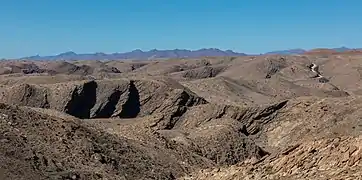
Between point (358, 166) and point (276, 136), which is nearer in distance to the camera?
point (358, 166)

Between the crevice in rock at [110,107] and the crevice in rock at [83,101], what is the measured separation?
918 millimetres

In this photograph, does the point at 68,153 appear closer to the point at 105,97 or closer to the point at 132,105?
the point at 132,105

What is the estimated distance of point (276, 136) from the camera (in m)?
36.7

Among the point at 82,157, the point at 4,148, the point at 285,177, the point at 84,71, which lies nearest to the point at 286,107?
the point at 82,157

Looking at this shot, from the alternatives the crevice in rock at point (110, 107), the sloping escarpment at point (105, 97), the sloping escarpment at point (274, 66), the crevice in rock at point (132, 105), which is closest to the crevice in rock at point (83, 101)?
the sloping escarpment at point (105, 97)

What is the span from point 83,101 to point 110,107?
A: 2114 millimetres

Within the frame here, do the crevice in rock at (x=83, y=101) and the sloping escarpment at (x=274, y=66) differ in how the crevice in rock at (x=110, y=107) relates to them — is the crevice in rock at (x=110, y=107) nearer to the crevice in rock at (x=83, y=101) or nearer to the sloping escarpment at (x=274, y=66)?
the crevice in rock at (x=83, y=101)

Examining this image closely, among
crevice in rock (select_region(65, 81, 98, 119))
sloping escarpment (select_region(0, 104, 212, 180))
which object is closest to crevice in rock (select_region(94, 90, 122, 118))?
crevice in rock (select_region(65, 81, 98, 119))

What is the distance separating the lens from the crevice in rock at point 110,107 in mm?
47281

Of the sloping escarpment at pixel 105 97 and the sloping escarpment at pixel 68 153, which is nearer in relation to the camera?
the sloping escarpment at pixel 68 153

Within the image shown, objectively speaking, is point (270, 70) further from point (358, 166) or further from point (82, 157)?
point (358, 166)

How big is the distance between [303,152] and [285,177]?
4.24ft

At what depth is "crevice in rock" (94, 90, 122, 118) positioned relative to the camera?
155 feet

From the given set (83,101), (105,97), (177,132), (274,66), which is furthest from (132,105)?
(274,66)
